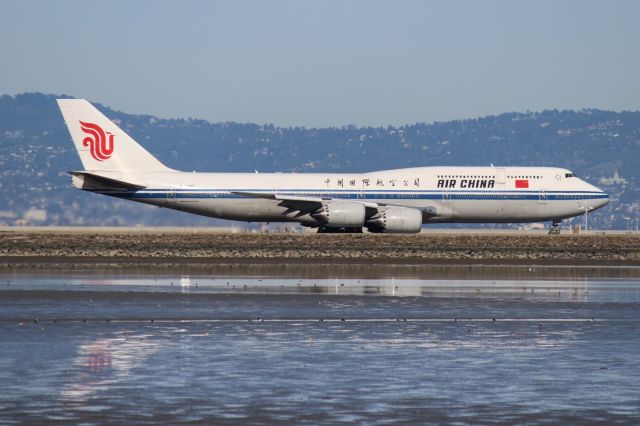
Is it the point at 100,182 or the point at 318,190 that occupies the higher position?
the point at 100,182

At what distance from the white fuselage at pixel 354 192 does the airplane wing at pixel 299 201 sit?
0.66 meters

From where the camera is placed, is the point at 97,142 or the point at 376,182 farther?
the point at 97,142

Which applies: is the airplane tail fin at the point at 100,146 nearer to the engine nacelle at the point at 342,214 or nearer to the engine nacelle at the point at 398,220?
the engine nacelle at the point at 342,214

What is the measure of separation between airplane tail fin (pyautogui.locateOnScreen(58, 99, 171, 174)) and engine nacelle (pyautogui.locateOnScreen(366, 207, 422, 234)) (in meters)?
14.2

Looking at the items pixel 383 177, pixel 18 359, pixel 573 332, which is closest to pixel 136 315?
pixel 18 359

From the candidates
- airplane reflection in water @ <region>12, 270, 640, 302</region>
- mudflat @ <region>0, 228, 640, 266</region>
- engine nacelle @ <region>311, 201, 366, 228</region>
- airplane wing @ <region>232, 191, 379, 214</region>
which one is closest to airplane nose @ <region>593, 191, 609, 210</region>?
mudflat @ <region>0, 228, 640, 266</region>

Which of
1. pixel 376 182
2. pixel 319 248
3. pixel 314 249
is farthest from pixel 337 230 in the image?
pixel 314 249

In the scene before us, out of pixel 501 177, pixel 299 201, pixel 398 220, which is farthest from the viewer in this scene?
pixel 501 177

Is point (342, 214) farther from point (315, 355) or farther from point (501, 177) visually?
point (315, 355)

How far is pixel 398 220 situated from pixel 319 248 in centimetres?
1085

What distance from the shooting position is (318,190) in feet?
234

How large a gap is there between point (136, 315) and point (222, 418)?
40.4 feet

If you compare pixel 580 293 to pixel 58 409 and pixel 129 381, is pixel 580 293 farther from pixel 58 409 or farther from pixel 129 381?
pixel 58 409

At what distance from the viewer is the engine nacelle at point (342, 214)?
68.4m
